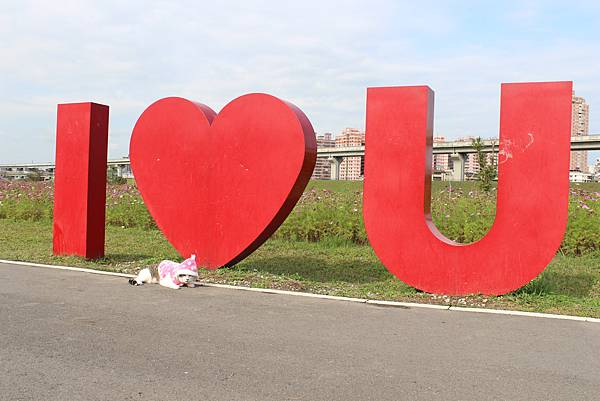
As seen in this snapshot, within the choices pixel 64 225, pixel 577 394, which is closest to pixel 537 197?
pixel 577 394

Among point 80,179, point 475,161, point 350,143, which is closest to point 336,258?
point 80,179

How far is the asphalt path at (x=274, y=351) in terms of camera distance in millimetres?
3863

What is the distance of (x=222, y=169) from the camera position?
8.39m

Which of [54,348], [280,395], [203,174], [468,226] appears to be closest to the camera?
[280,395]

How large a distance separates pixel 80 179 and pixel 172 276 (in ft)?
10.2

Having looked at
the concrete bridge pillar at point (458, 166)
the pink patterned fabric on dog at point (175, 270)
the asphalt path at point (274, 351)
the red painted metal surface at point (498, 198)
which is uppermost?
the concrete bridge pillar at point (458, 166)

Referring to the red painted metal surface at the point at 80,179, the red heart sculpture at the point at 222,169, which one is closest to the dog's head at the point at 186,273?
the red heart sculpture at the point at 222,169

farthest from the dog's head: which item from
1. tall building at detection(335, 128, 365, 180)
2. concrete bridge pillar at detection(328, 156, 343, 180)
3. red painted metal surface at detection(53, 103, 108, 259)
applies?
tall building at detection(335, 128, 365, 180)

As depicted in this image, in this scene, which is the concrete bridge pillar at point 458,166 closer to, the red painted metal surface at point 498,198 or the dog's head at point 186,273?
the red painted metal surface at point 498,198

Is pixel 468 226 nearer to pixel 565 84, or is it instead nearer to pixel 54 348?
pixel 565 84

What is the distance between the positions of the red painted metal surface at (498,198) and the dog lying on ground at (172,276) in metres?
2.24

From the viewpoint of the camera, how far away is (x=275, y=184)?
7898 mm

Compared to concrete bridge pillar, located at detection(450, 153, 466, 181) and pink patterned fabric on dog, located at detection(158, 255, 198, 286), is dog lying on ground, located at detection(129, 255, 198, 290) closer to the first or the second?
pink patterned fabric on dog, located at detection(158, 255, 198, 286)

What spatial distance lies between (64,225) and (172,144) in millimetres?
2414
